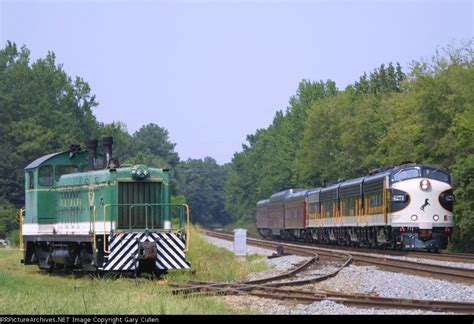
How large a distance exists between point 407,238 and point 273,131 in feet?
254

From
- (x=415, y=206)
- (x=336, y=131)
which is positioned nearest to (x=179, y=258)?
(x=415, y=206)

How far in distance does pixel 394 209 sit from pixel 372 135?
1265 inches

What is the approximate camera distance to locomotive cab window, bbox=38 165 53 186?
941 inches

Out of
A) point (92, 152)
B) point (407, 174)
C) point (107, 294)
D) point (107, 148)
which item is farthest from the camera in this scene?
point (407, 174)

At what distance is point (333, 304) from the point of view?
1428 centimetres

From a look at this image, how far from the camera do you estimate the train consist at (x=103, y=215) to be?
2027cm

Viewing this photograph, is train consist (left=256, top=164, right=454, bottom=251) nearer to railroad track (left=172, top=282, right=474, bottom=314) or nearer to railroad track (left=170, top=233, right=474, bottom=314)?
railroad track (left=170, top=233, right=474, bottom=314)

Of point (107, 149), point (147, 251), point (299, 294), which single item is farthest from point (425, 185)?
point (299, 294)

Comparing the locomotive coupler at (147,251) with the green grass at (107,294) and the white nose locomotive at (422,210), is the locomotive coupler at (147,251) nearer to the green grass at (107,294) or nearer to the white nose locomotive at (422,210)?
the green grass at (107,294)

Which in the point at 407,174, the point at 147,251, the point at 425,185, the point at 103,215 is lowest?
the point at 147,251

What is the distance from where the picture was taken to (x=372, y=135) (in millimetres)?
63438

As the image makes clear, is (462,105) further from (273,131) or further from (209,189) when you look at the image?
(209,189)

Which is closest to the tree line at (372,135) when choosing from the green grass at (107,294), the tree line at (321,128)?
the tree line at (321,128)

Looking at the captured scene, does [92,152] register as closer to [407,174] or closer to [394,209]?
[394,209]
